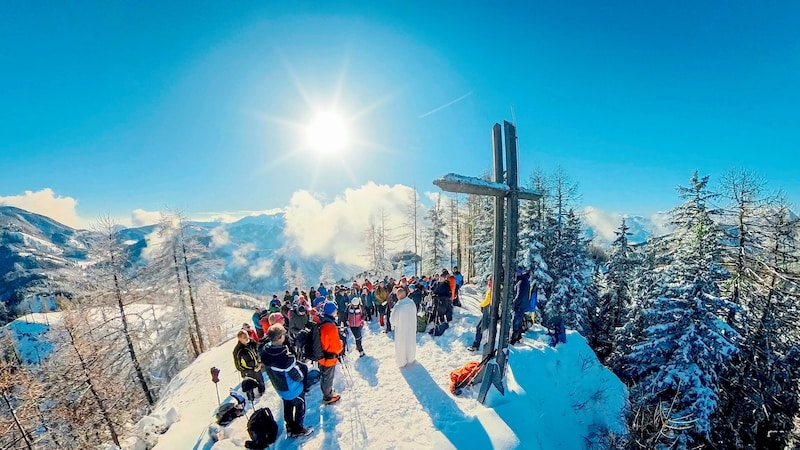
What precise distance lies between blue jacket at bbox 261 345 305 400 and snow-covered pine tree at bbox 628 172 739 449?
12.4m

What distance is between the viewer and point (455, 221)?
3272 cm

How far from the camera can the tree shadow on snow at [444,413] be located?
499 cm

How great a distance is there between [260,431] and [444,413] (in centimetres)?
328

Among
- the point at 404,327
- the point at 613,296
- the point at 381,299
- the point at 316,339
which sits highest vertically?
the point at 316,339

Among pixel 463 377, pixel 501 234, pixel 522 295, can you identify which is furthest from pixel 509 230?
pixel 463 377

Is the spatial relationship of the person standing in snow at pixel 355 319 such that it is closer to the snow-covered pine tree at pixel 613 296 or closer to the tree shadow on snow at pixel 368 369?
the tree shadow on snow at pixel 368 369

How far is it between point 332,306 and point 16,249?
276 metres

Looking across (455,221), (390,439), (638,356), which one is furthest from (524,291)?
(455,221)

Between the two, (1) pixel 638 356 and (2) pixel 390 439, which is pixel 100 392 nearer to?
(2) pixel 390 439

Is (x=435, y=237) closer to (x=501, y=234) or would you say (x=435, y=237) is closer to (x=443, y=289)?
(x=443, y=289)

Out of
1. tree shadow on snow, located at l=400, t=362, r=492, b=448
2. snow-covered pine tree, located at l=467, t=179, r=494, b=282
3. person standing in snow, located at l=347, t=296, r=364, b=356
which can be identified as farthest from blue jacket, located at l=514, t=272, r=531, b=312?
snow-covered pine tree, located at l=467, t=179, r=494, b=282

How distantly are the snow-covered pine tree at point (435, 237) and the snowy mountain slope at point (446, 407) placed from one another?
906 inches

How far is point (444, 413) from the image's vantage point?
19.5 feet

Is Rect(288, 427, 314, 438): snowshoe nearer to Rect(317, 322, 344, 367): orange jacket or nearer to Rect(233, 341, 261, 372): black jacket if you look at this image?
Rect(317, 322, 344, 367): orange jacket
